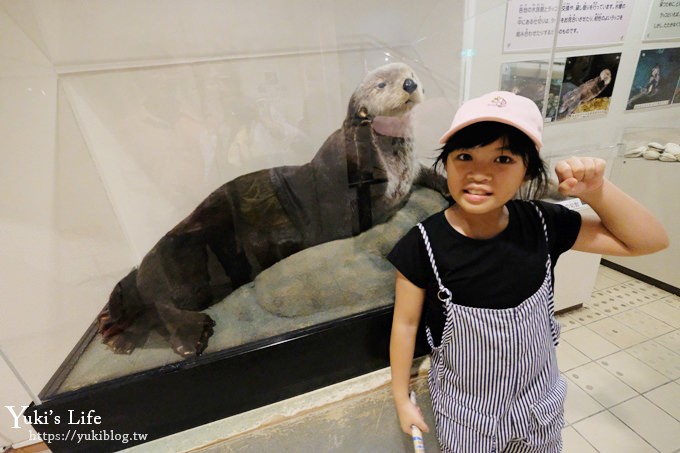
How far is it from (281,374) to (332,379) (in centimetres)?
18

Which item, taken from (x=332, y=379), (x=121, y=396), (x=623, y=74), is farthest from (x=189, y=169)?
(x=623, y=74)

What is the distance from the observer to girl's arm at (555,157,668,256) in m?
0.63

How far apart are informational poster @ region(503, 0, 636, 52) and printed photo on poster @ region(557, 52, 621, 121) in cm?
9

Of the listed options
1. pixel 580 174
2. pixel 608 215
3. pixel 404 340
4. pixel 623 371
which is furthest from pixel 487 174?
pixel 623 371

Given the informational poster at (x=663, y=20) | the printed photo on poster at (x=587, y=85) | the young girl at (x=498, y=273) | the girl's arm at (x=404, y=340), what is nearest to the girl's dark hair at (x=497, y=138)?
the young girl at (x=498, y=273)

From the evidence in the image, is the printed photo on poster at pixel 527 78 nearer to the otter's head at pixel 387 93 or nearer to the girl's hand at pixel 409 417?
the otter's head at pixel 387 93

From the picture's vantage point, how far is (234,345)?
0.92 meters

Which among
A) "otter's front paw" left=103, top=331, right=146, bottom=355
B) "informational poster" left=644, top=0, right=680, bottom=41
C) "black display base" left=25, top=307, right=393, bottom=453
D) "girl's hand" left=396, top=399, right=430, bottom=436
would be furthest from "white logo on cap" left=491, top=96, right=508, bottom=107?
"informational poster" left=644, top=0, right=680, bottom=41

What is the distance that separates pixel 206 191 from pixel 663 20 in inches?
106

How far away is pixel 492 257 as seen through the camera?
0.71 meters

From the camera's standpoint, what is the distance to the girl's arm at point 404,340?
2.53ft

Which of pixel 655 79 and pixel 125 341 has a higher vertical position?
pixel 655 79

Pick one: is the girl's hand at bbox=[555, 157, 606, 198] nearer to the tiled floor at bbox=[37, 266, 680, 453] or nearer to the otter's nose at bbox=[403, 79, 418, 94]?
the otter's nose at bbox=[403, 79, 418, 94]

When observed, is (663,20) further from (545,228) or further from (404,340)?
(404,340)
